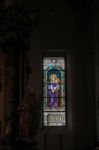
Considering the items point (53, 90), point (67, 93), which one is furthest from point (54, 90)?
point (67, 93)

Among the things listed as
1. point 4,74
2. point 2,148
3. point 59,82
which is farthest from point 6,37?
point 2,148

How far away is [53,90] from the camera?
470 inches

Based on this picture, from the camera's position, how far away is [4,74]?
1103cm

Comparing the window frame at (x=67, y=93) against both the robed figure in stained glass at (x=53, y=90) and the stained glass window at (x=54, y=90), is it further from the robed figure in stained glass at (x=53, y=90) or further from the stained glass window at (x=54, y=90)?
the robed figure in stained glass at (x=53, y=90)

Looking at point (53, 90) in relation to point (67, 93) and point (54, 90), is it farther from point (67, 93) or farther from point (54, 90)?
point (67, 93)

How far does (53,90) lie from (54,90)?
3 centimetres

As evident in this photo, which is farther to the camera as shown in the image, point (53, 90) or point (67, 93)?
point (53, 90)

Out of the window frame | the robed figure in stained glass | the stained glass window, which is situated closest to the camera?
the window frame

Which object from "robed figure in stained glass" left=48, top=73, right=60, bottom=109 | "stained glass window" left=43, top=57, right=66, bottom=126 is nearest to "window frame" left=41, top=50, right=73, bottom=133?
"stained glass window" left=43, top=57, right=66, bottom=126

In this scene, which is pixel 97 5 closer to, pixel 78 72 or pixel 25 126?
pixel 78 72

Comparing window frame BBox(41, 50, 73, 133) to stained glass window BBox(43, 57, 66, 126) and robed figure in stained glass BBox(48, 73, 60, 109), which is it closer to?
stained glass window BBox(43, 57, 66, 126)

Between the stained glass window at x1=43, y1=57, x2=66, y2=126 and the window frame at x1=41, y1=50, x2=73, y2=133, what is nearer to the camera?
the window frame at x1=41, y1=50, x2=73, y2=133

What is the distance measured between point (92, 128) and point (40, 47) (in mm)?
2679

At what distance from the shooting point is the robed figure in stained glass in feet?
38.9
